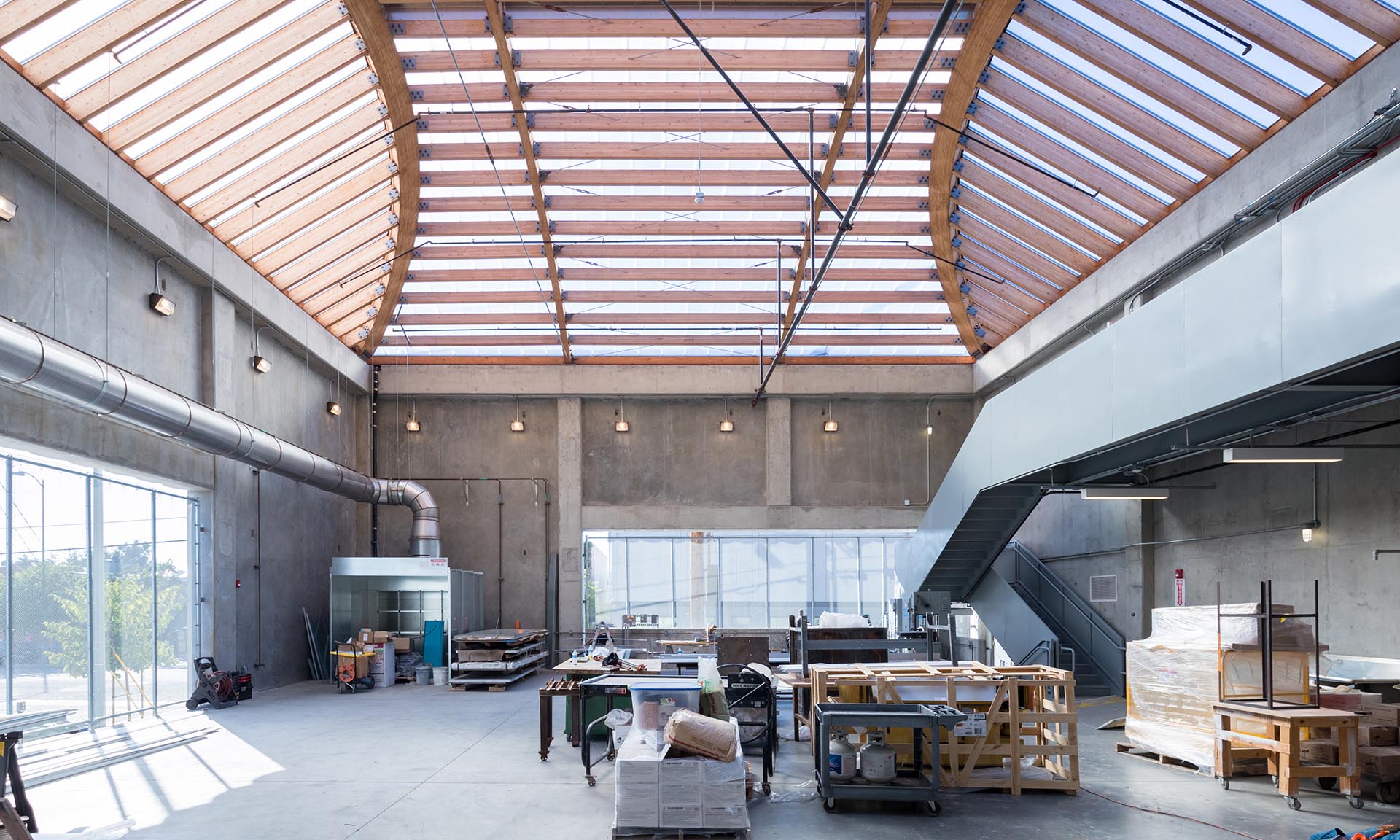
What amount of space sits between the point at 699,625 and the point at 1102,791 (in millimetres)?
18002

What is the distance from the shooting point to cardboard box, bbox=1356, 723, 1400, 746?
974cm

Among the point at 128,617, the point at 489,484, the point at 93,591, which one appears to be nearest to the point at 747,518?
the point at 489,484

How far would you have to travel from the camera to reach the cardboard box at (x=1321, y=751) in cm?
981

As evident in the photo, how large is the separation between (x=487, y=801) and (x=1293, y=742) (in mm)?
7394

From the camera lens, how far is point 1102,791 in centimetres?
977

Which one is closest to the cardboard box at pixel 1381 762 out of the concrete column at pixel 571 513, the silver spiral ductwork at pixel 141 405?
the silver spiral ductwork at pixel 141 405

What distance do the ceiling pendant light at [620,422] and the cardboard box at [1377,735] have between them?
18.3 meters

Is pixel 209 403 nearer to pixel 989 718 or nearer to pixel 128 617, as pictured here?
pixel 128 617

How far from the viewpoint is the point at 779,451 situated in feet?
84.8

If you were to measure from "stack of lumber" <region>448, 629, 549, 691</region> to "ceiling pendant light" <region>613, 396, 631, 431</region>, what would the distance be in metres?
6.33

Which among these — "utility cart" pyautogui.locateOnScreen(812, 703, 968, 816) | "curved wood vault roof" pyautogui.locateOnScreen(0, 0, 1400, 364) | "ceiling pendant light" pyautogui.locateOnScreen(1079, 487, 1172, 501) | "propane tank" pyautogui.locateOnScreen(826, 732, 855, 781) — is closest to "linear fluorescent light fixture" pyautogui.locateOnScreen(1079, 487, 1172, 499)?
"ceiling pendant light" pyautogui.locateOnScreen(1079, 487, 1172, 501)

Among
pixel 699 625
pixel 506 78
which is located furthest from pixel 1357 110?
pixel 699 625

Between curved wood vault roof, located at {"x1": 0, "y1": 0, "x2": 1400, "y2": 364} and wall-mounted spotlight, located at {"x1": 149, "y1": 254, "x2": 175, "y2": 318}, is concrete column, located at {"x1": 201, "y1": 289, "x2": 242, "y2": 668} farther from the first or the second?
curved wood vault roof, located at {"x1": 0, "y1": 0, "x2": 1400, "y2": 364}

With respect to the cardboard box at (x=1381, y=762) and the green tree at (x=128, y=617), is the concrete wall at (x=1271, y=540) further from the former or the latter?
the green tree at (x=128, y=617)
